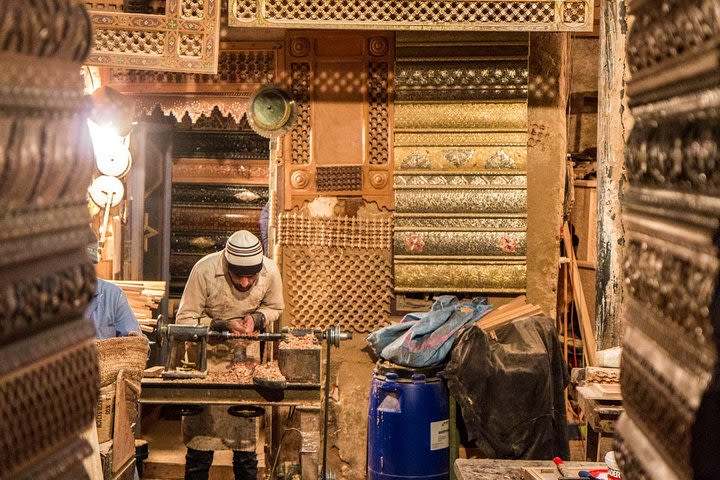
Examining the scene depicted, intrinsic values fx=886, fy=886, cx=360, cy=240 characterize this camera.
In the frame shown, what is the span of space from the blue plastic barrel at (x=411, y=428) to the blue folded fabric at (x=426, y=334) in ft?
0.49

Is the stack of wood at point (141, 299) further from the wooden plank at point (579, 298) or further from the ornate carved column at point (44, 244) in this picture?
the ornate carved column at point (44, 244)

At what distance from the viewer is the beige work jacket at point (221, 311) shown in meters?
6.91

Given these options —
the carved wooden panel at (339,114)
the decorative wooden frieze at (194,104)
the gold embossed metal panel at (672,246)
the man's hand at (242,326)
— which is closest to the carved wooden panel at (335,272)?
the carved wooden panel at (339,114)

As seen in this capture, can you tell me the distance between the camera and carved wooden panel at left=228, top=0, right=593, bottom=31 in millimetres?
6805

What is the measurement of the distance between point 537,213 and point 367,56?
80.7 inches

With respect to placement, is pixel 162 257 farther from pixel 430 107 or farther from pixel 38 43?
pixel 38 43

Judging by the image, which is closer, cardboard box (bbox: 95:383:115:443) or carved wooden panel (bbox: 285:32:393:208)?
cardboard box (bbox: 95:383:115:443)

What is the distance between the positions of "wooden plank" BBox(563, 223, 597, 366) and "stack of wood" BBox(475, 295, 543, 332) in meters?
1.11

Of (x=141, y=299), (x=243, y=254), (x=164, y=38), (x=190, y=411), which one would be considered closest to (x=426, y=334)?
(x=243, y=254)

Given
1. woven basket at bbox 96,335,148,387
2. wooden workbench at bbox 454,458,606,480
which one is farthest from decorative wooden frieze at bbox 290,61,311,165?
wooden workbench at bbox 454,458,606,480

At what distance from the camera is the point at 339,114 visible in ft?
25.9

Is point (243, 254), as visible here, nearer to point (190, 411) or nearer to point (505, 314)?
point (190, 411)

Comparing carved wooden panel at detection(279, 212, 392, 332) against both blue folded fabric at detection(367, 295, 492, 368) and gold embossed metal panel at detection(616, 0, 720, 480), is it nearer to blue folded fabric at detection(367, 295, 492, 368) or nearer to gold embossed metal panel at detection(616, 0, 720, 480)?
blue folded fabric at detection(367, 295, 492, 368)

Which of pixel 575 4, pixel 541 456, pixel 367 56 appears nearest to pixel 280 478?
pixel 541 456
